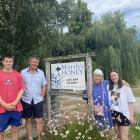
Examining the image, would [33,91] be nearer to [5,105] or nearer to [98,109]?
[5,105]

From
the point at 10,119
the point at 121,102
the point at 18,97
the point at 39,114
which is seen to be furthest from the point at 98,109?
the point at 10,119

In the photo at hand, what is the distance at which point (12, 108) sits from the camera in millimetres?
7031

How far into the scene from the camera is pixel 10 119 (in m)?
7.23

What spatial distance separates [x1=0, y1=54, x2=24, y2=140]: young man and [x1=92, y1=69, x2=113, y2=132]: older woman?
1369 mm

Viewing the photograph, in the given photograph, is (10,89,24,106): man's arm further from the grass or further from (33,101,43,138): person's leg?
the grass

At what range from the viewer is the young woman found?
7.04m

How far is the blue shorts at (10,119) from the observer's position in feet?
23.3

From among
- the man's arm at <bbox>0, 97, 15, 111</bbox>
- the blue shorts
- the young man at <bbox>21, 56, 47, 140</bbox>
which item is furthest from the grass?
the man's arm at <bbox>0, 97, 15, 111</bbox>

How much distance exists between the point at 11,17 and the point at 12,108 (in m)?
4.28

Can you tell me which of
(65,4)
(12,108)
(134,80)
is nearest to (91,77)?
(12,108)

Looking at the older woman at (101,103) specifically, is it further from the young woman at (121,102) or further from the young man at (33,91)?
the young man at (33,91)

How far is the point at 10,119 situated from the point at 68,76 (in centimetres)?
176

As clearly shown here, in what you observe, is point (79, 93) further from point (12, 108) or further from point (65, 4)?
point (65, 4)

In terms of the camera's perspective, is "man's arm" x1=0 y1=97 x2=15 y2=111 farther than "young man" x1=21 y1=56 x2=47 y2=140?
No
